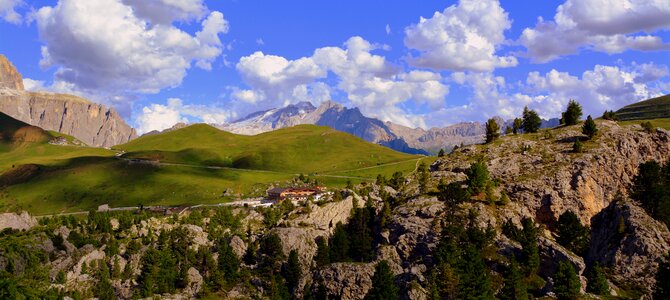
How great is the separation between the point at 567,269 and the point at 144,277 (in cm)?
12403

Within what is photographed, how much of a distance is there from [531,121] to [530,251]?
79.6m

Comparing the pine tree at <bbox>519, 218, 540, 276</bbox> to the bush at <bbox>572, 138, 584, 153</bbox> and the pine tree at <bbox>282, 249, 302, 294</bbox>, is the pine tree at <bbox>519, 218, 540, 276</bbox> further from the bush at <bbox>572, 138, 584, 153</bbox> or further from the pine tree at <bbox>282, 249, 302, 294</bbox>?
the pine tree at <bbox>282, 249, 302, 294</bbox>

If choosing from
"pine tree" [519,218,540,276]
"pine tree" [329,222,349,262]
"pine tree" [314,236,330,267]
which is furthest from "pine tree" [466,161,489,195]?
"pine tree" [314,236,330,267]

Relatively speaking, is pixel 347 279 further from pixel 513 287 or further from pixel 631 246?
pixel 631 246

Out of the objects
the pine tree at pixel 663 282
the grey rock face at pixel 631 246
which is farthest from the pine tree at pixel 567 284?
the grey rock face at pixel 631 246

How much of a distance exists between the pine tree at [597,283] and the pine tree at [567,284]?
16.1ft

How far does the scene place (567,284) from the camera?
4345 inches

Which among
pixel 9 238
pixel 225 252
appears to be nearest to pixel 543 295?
pixel 225 252

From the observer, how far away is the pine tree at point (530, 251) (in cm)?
12281

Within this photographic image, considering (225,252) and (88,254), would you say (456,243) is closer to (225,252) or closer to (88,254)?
(225,252)

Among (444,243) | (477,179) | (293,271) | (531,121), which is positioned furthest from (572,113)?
(293,271)

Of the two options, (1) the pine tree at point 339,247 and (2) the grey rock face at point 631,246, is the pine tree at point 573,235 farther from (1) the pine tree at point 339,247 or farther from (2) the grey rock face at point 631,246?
(1) the pine tree at point 339,247

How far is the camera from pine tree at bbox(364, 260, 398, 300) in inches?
4668

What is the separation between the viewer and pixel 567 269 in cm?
11219
